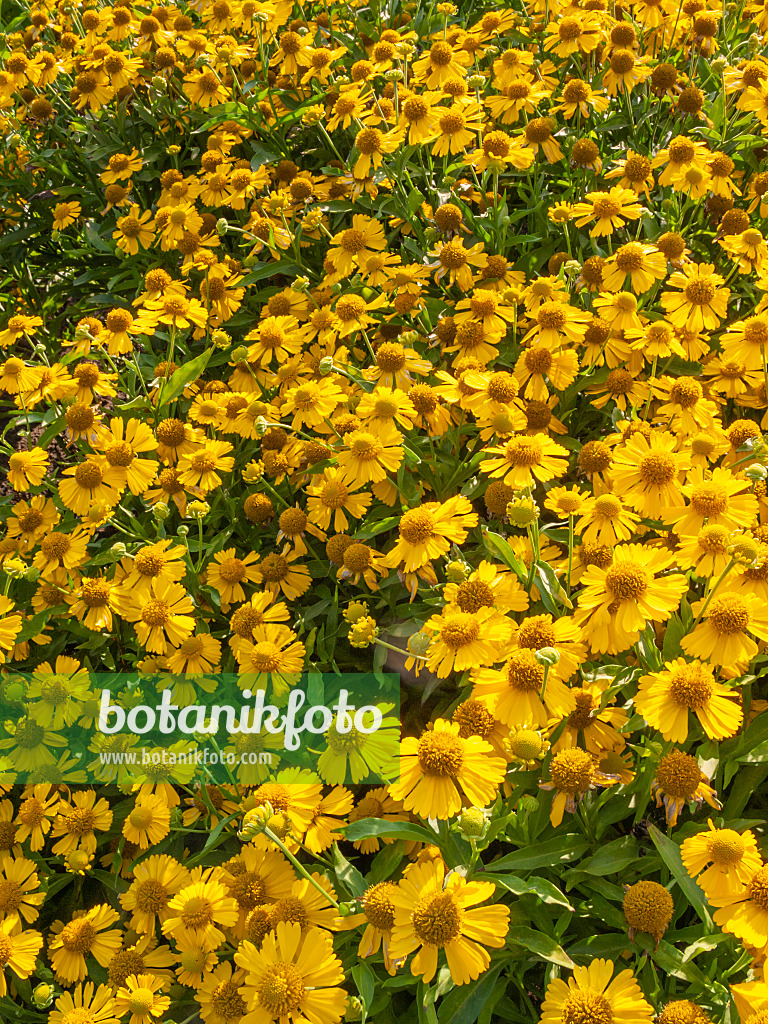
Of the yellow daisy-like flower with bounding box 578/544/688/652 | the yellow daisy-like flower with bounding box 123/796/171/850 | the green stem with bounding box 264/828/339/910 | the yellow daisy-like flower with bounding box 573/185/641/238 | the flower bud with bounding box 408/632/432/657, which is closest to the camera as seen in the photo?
the green stem with bounding box 264/828/339/910

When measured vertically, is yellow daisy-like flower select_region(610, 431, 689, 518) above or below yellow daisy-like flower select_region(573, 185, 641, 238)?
below

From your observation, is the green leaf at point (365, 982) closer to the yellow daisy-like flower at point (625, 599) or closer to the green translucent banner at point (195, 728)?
the green translucent banner at point (195, 728)

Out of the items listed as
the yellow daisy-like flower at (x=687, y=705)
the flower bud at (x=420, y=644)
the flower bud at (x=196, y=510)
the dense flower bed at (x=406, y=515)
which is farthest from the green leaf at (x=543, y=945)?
the flower bud at (x=196, y=510)

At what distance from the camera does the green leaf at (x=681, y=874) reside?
1.17m

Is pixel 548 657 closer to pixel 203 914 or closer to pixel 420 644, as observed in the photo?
pixel 420 644

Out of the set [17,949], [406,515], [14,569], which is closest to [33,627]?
[14,569]

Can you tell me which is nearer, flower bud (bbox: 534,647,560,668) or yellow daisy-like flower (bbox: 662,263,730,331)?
flower bud (bbox: 534,647,560,668)

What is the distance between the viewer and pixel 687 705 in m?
1.22

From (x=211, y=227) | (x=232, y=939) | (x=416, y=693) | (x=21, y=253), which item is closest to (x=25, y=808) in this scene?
(x=232, y=939)

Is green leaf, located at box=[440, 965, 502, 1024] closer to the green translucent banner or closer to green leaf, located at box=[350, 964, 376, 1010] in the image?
green leaf, located at box=[350, 964, 376, 1010]

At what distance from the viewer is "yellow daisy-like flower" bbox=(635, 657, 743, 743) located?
47.4 inches

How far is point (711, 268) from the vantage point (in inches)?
76.6

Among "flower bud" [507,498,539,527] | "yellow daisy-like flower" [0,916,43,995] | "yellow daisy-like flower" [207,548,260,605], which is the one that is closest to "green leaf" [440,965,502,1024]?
"flower bud" [507,498,539,527]

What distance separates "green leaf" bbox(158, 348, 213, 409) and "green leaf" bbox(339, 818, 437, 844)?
1244mm
